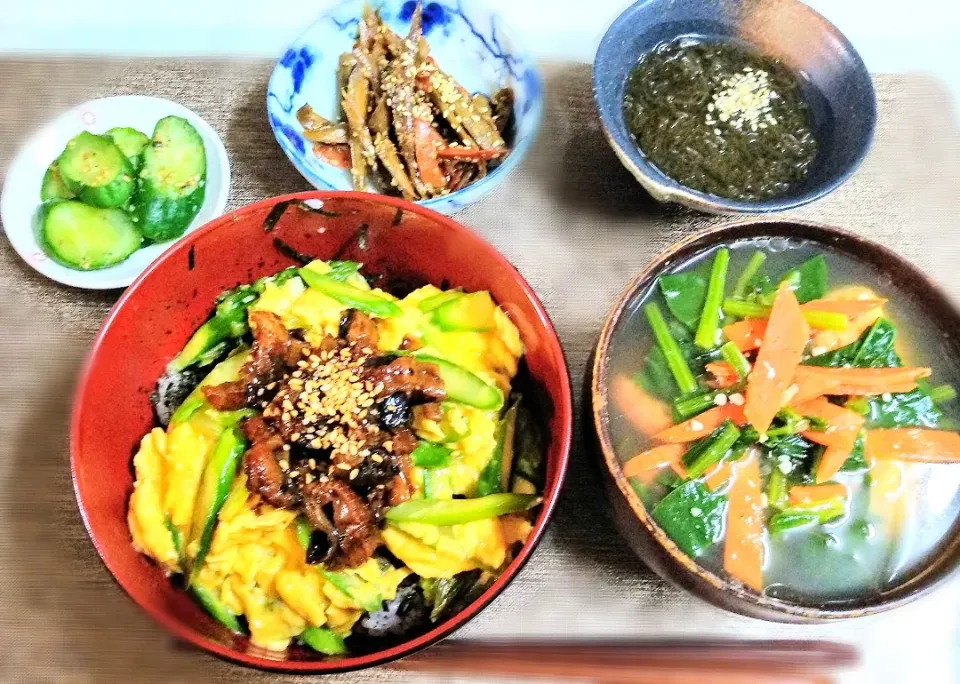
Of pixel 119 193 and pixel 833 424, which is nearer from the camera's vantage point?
pixel 833 424

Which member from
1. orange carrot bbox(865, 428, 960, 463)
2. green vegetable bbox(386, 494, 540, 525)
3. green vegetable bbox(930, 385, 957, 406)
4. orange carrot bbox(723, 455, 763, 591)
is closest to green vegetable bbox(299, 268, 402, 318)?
green vegetable bbox(386, 494, 540, 525)

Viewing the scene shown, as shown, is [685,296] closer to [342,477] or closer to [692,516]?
[692,516]

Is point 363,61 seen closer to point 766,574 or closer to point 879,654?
point 766,574

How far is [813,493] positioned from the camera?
1356mm

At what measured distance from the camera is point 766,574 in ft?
4.32

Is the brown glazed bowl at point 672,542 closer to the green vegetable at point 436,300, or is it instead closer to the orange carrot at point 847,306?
the orange carrot at point 847,306

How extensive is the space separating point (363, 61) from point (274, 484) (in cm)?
116

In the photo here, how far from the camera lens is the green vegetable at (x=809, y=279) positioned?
1.49 m

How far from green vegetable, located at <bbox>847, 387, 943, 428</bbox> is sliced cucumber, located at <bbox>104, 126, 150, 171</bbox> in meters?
1.74

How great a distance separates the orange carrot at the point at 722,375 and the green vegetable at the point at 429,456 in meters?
0.52

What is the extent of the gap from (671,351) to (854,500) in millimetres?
426

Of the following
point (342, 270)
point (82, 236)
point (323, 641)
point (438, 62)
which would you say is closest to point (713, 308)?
point (342, 270)

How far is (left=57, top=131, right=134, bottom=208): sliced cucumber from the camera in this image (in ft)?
5.81

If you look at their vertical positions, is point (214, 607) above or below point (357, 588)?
below
